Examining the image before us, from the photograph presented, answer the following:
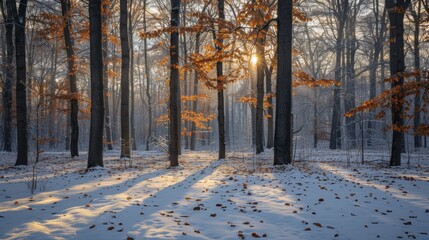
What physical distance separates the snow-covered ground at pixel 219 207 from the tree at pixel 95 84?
175cm

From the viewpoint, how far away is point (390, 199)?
19.7 ft

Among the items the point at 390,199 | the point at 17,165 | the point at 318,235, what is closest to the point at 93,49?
the point at 17,165

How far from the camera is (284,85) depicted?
391 inches

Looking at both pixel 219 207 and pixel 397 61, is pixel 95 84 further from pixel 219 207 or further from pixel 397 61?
pixel 397 61

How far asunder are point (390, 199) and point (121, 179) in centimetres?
701

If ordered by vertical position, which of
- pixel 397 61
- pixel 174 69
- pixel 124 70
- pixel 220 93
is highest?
pixel 124 70

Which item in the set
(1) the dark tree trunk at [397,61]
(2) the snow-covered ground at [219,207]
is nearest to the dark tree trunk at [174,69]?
(2) the snow-covered ground at [219,207]

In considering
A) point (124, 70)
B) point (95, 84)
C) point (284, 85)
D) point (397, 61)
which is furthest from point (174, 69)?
point (397, 61)

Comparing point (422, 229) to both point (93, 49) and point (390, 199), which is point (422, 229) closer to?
Result: point (390, 199)

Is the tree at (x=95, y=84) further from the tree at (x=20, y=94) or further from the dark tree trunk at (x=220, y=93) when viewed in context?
the dark tree trunk at (x=220, y=93)

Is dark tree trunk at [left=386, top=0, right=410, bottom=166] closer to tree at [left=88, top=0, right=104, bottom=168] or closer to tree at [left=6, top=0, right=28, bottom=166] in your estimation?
tree at [left=88, top=0, right=104, bottom=168]

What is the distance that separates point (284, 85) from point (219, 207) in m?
5.82

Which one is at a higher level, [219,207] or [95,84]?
[95,84]

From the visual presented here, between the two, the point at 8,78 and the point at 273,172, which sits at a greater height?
the point at 8,78
